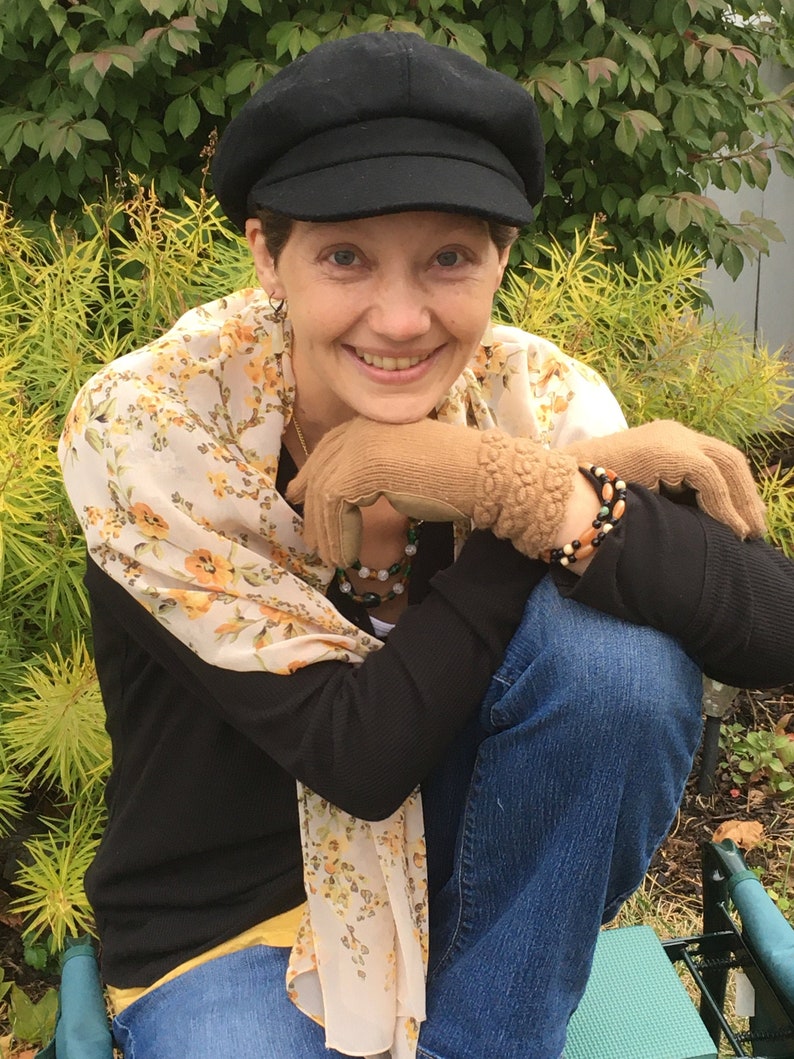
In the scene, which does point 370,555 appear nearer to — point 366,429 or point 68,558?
point 366,429

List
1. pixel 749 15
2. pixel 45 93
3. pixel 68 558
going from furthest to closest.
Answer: pixel 749 15, pixel 45 93, pixel 68 558

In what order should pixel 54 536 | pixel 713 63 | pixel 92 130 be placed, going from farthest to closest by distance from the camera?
pixel 713 63
pixel 92 130
pixel 54 536

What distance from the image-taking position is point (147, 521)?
1.30 m

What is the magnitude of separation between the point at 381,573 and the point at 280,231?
50 cm

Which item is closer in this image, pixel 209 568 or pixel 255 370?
pixel 209 568

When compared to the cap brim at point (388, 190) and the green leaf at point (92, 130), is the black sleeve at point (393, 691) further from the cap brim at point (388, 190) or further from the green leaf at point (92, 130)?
the green leaf at point (92, 130)

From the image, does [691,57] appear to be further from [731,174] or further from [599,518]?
[599,518]

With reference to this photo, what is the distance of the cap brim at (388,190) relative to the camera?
44.7 inches

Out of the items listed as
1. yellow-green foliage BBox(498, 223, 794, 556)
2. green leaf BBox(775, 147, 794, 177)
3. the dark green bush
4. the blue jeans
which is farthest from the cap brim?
green leaf BBox(775, 147, 794, 177)

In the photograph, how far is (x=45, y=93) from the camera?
2818 millimetres

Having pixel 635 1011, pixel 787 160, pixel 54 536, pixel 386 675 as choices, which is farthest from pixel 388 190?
pixel 787 160

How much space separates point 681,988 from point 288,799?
736mm

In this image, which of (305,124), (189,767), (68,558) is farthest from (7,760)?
(305,124)

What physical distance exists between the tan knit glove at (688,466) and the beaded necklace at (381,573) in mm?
268
